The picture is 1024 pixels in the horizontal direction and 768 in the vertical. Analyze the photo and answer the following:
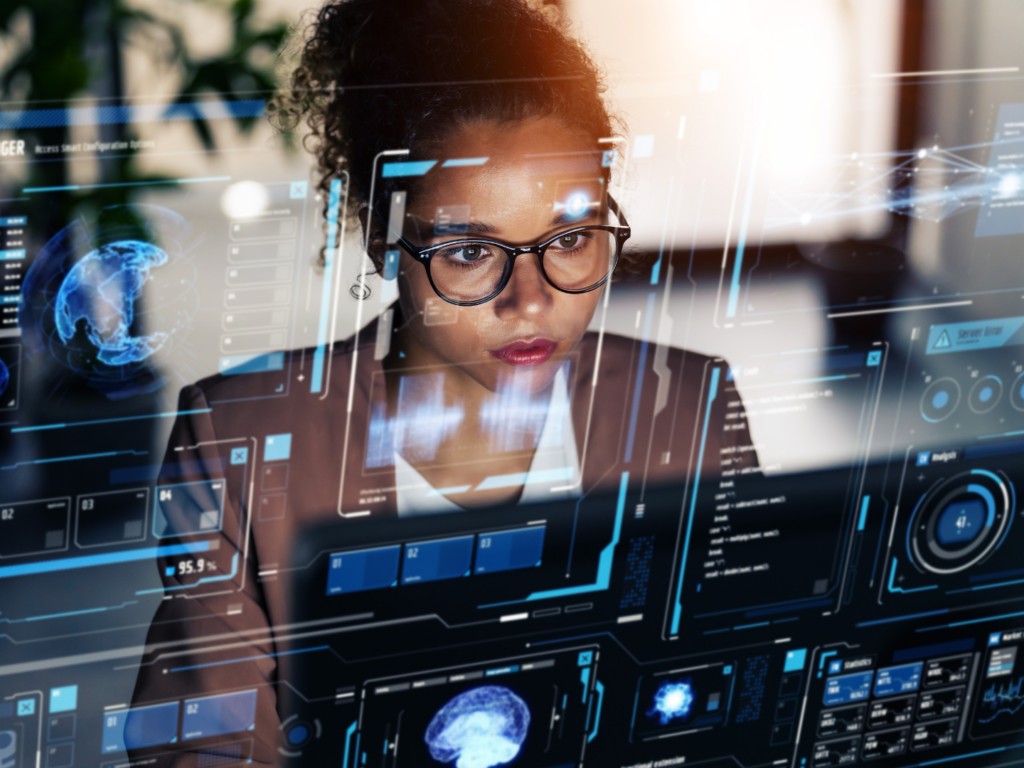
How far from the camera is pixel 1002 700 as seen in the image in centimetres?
101

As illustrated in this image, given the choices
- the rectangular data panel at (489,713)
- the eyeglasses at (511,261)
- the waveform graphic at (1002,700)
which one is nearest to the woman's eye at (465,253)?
the eyeglasses at (511,261)

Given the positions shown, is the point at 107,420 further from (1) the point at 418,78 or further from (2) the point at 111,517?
(1) the point at 418,78

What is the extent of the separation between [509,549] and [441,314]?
0.20 meters

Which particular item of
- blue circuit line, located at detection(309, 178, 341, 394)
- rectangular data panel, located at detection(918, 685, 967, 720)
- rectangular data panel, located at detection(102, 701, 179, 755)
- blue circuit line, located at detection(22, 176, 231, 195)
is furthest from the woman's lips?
rectangular data panel, located at detection(918, 685, 967, 720)

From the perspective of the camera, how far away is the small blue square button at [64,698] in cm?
67

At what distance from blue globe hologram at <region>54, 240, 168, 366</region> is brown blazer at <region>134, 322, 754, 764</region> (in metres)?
0.06

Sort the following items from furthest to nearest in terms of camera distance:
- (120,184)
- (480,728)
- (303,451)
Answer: (480,728) < (303,451) < (120,184)

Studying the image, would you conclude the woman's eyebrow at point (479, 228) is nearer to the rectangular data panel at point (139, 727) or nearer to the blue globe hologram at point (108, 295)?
the blue globe hologram at point (108, 295)

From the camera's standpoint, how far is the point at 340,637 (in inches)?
29.3

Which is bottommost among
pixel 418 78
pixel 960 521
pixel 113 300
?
pixel 960 521

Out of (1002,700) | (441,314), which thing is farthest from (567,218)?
(1002,700)

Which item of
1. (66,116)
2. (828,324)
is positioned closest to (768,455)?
(828,324)

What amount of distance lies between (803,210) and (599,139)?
7.6 inches

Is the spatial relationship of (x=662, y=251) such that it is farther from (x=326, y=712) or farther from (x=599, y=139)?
(x=326, y=712)
